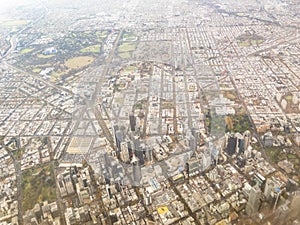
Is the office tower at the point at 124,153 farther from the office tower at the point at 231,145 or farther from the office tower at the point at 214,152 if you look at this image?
the office tower at the point at 231,145

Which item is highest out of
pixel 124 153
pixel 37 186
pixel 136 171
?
pixel 124 153

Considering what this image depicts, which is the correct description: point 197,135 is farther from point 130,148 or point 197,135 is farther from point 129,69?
point 129,69

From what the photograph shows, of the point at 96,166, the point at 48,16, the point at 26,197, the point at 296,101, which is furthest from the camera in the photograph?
the point at 48,16

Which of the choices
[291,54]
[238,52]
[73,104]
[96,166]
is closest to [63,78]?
[73,104]

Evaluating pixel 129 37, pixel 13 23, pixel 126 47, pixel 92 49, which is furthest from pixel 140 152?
pixel 13 23

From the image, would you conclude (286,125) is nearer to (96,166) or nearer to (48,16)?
(96,166)

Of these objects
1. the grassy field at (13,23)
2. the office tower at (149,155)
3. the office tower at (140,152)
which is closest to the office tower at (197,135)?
the office tower at (149,155)

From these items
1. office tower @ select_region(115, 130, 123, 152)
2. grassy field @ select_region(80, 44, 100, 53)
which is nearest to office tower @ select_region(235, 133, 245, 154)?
office tower @ select_region(115, 130, 123, 152)
